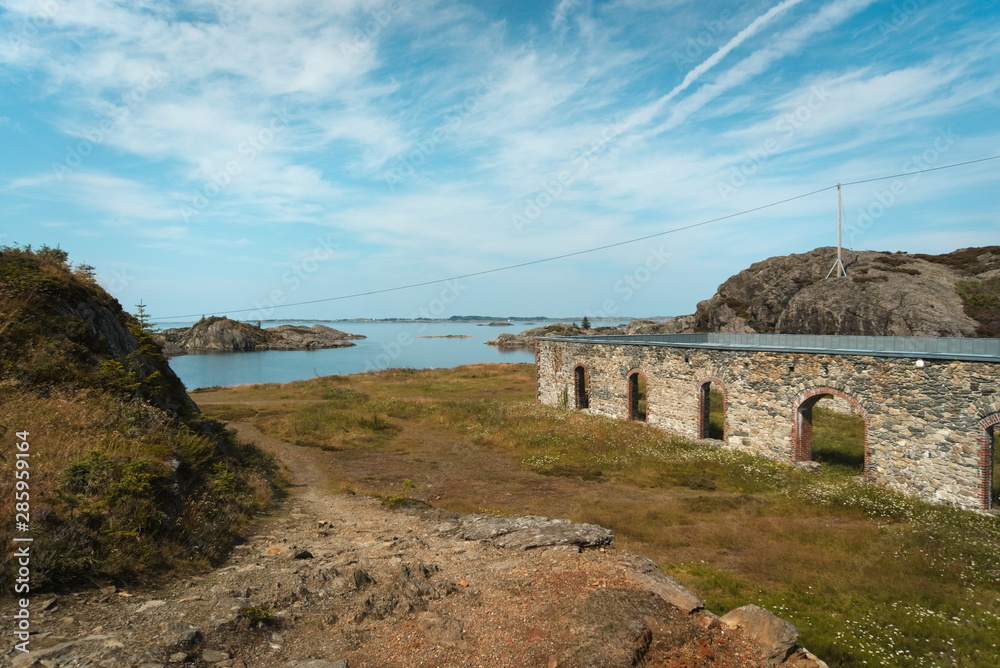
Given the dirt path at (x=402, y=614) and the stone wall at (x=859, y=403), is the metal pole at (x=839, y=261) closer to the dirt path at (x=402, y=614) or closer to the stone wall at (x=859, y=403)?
the stone wall at (x=859, y=403)

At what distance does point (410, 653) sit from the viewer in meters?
6.00

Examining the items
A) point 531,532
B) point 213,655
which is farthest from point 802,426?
point 213,655

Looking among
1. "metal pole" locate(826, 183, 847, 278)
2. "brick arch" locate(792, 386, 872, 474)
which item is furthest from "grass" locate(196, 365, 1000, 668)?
"metal pole" locate(826, 183, 847, 278)

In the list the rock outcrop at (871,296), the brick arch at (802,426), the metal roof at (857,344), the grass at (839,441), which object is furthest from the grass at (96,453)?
the rock outcrop at (871,296)

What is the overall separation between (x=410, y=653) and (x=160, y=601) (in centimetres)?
337

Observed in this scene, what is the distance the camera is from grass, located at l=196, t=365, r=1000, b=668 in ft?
26.2

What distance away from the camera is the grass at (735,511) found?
798cm

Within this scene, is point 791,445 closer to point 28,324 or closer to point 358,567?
point 358,567

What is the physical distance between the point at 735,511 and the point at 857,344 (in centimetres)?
1316

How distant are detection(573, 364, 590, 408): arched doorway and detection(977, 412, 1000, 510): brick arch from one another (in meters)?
17.3

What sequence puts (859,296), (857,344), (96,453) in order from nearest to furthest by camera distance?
(96,453) < (857,344) < (859,296)

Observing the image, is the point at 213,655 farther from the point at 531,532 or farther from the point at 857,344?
the point at 857,344

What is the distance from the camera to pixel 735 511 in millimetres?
13078

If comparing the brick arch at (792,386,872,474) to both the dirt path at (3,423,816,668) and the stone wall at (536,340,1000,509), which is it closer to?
the stone wall at (536,340,1000,509)
